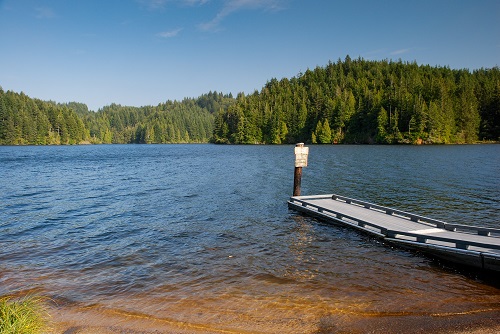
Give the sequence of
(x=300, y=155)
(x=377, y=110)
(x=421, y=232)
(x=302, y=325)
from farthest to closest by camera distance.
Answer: (x=377, y=110), (x=300, y=155), (x=421, y=232), (x=302, y=325)

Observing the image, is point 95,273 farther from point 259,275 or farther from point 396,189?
point 396,189

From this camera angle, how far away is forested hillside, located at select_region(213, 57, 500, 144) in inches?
4835

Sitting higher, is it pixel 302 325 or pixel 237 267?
pixel 302 325

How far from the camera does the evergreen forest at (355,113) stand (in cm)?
12388

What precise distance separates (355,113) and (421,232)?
138 meters

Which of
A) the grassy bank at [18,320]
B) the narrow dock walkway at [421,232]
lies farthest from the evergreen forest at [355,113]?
the grassy bank at [18,320]

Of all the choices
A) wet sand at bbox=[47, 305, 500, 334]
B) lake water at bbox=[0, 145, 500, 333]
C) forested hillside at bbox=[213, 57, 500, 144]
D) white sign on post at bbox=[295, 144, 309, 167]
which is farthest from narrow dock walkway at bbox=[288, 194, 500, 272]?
forested hillside at bbox=[213, 57, 500, 144]

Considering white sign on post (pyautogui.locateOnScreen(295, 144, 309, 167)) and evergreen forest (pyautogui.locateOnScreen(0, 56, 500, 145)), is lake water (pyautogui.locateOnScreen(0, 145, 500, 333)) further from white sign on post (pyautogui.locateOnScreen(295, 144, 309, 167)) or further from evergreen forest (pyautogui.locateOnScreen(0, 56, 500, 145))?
evergreen forest (pyautogui.locateOnScreen(0, 56, 500, 145))

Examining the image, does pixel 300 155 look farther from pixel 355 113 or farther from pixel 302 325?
pixel 355 113

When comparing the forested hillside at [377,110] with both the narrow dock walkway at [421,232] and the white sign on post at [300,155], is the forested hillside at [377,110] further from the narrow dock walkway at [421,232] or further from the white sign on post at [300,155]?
the narrow dock walkway at [421,232]

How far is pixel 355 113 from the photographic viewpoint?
144 meters

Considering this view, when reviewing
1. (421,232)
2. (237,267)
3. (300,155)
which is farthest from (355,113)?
(237,267)

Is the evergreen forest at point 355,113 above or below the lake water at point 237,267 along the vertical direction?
above

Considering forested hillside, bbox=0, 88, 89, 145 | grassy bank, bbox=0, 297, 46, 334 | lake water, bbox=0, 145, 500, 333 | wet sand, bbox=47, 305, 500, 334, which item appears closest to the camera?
grassy bank, bbox=0, 297, 46, 334
